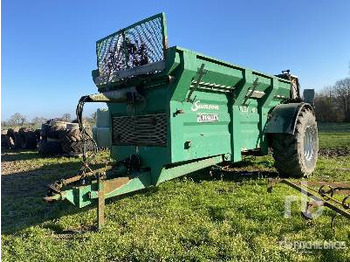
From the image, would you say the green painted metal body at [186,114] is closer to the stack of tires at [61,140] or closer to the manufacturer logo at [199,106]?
the manufacturer logo at [199,106]

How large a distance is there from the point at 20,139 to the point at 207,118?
47.2ft

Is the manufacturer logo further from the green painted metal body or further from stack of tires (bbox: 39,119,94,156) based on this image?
A: stack of tires (bbox: 39,119,94,156)

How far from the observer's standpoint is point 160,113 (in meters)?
4.84

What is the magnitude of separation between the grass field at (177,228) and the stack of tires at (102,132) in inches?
291

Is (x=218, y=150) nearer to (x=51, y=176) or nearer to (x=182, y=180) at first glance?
(x=182, y=180)

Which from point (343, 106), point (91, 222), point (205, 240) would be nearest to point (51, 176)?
point (91, 222)

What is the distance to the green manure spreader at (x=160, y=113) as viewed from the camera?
4.45 m

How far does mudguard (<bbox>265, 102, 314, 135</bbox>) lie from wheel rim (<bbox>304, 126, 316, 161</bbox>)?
2.07ft

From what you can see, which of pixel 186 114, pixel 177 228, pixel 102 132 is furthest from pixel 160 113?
pixel 102 132

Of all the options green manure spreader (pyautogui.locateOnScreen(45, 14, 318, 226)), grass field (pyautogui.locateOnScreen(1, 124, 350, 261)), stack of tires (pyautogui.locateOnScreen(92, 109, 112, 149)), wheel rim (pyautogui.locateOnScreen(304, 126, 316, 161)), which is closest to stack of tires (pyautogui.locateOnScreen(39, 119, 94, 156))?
stack of tires (pyautogui.locateOnScreen(92, 109, 112, 149))

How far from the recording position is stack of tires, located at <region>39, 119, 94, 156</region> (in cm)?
1252

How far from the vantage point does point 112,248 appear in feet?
12.3

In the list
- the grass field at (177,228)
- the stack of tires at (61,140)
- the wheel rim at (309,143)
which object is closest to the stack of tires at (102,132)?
the stack of tires at (61,140)

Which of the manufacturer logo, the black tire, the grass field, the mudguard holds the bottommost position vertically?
the grass field
